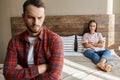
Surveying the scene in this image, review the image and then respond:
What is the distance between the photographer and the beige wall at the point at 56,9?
395 cm

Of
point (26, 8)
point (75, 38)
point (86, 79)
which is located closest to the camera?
point (26, 8)

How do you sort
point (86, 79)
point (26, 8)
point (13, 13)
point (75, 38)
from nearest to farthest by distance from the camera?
point (26, 8) < point (86, 79) < point (75, 38) < point (13, 13)

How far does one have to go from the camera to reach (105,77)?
235 centimetres

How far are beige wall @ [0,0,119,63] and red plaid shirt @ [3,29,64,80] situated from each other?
256 cm

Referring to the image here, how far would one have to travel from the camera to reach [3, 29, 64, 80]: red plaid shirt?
1.53 meters

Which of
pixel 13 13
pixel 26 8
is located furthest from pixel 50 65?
pixel 13 13

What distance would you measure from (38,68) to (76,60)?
1712 mm

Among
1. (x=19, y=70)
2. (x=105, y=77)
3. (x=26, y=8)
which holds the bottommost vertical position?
(x=105, y=77)

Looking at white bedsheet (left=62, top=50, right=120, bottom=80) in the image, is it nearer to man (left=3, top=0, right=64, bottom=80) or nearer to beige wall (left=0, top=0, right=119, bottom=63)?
man (left=3, top=0, right=64, bottom=80)

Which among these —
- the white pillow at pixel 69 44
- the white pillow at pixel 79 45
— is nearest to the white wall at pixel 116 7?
the white pillow at pixel 79 45

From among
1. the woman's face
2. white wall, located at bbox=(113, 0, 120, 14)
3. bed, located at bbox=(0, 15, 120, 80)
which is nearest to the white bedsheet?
bed, located at bbox=(0, 15, 120, 80)

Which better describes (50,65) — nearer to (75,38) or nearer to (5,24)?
(75,38)

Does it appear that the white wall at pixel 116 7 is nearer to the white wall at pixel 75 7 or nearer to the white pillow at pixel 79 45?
the white wall at pixel 75 7

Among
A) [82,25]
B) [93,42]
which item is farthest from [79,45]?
[82,25]
